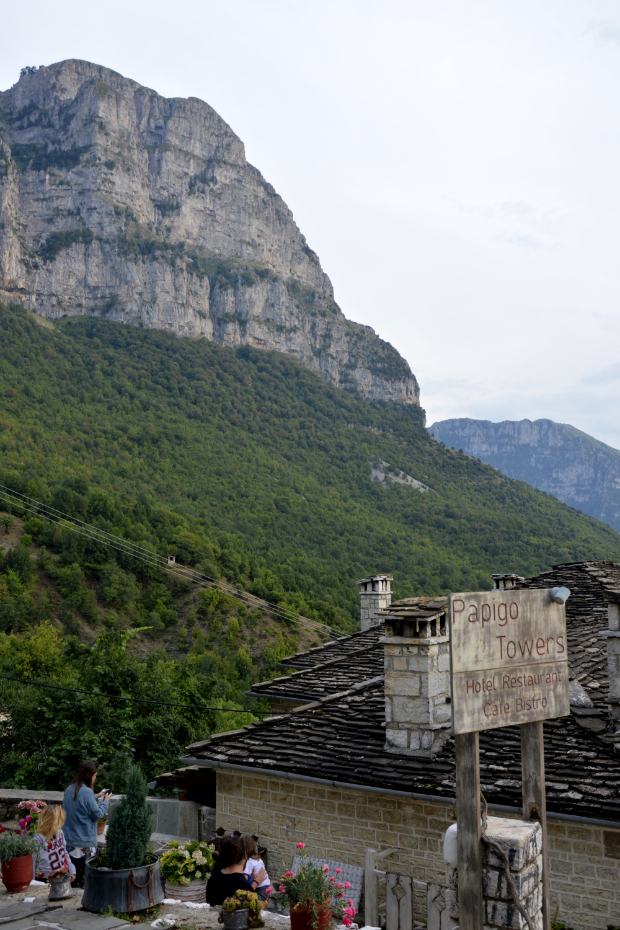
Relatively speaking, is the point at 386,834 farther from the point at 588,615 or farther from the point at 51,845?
the point at 588,615

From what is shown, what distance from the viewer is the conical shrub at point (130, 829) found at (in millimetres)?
5688

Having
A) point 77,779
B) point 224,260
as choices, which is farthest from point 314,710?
point 224,260

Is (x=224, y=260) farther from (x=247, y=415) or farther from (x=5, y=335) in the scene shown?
(x=5, y=335)

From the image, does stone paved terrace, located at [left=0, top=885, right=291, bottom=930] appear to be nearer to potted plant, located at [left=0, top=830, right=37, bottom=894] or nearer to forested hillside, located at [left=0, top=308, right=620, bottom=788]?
potted plant, located at [left=0, top=830, right=37, bottom=894]

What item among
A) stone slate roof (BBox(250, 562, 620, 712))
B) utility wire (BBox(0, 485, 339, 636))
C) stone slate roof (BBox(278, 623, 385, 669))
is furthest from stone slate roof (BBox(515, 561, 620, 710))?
utility wire (BBox(0, 485, 339, 636))

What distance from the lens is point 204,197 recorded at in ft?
459

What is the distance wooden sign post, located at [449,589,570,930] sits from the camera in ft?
12.5

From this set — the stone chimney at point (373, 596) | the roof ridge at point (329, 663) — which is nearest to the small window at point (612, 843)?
the roof ridge at point (329, 663)

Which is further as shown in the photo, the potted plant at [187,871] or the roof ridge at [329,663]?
the roof ridge at [329,663]

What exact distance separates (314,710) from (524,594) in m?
5.87

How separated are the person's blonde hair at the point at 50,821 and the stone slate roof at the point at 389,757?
6.73 ft

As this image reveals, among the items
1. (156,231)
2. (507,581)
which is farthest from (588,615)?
(156,231)

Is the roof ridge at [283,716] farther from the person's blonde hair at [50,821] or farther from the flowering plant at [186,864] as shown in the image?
the person's blonde hair at [50,821]

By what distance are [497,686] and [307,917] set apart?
2626mm
